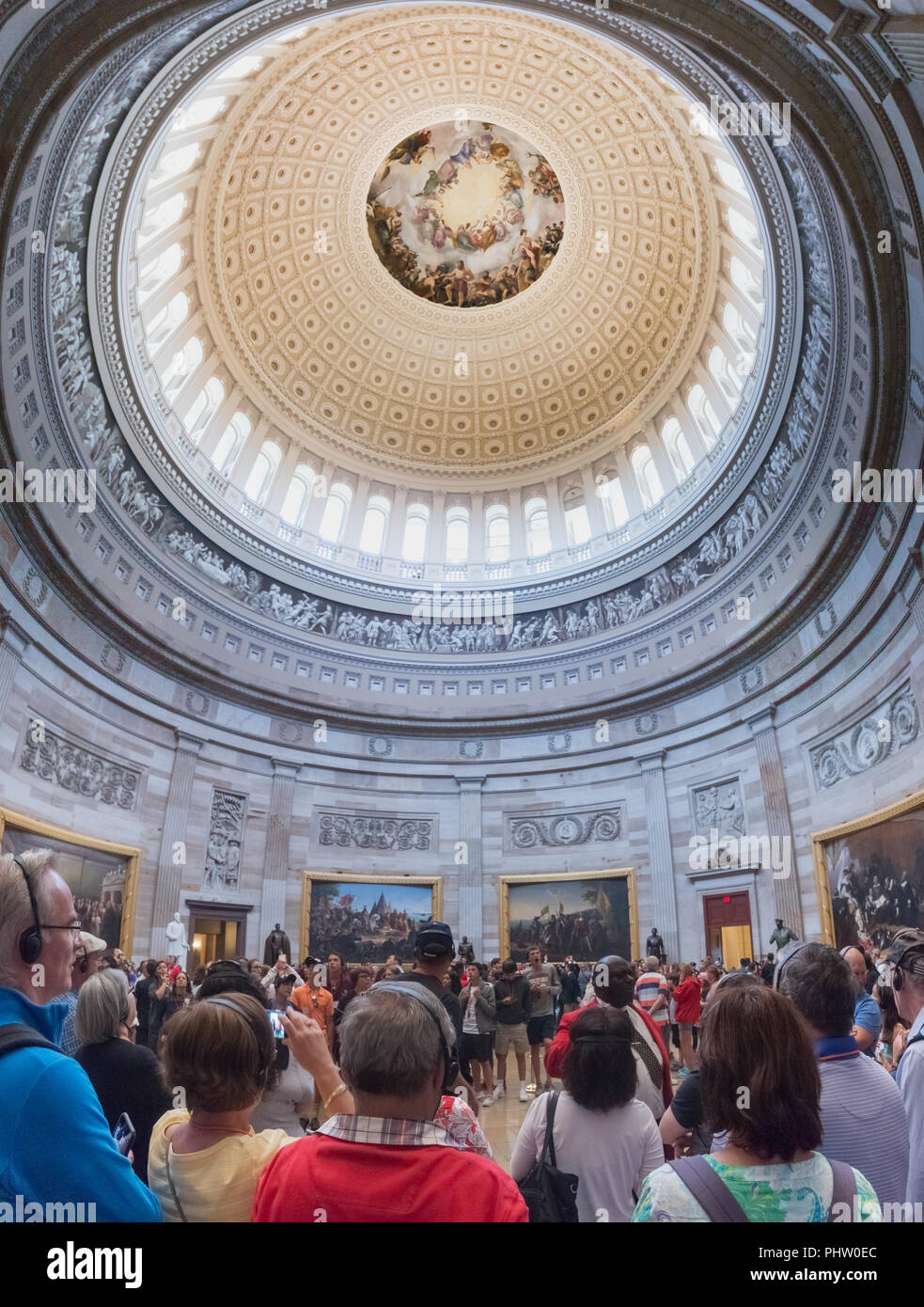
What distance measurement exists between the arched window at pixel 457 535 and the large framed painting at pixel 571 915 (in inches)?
517

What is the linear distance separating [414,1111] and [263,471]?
30.6 metres

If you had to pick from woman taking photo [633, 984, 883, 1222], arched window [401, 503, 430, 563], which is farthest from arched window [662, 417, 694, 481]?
woman taking photo [633, 984, 883, 1222]

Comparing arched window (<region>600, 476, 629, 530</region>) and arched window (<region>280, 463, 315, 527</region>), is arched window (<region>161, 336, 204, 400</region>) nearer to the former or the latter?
arched window (<region>280, 463, 315, 527</region>)

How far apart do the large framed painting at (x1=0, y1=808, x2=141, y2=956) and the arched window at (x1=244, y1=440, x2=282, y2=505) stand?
562 inches

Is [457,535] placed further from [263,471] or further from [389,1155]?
[389,1155]

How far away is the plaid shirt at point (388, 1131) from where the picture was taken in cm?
220

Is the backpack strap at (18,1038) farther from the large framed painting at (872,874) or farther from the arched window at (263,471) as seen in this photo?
the arched window at (263,471)

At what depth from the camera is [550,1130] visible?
3684mm

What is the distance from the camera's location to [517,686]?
96.3 ft

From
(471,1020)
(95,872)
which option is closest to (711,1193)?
(471,1020)

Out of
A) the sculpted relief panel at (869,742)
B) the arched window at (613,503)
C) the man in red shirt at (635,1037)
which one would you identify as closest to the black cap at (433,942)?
the man in red shirt at (635,1037)

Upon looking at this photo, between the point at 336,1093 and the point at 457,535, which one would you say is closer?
the point at 336,1093

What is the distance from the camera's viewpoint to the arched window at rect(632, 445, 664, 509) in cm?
3012

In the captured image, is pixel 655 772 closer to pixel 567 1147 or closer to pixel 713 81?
pixel 713 81
